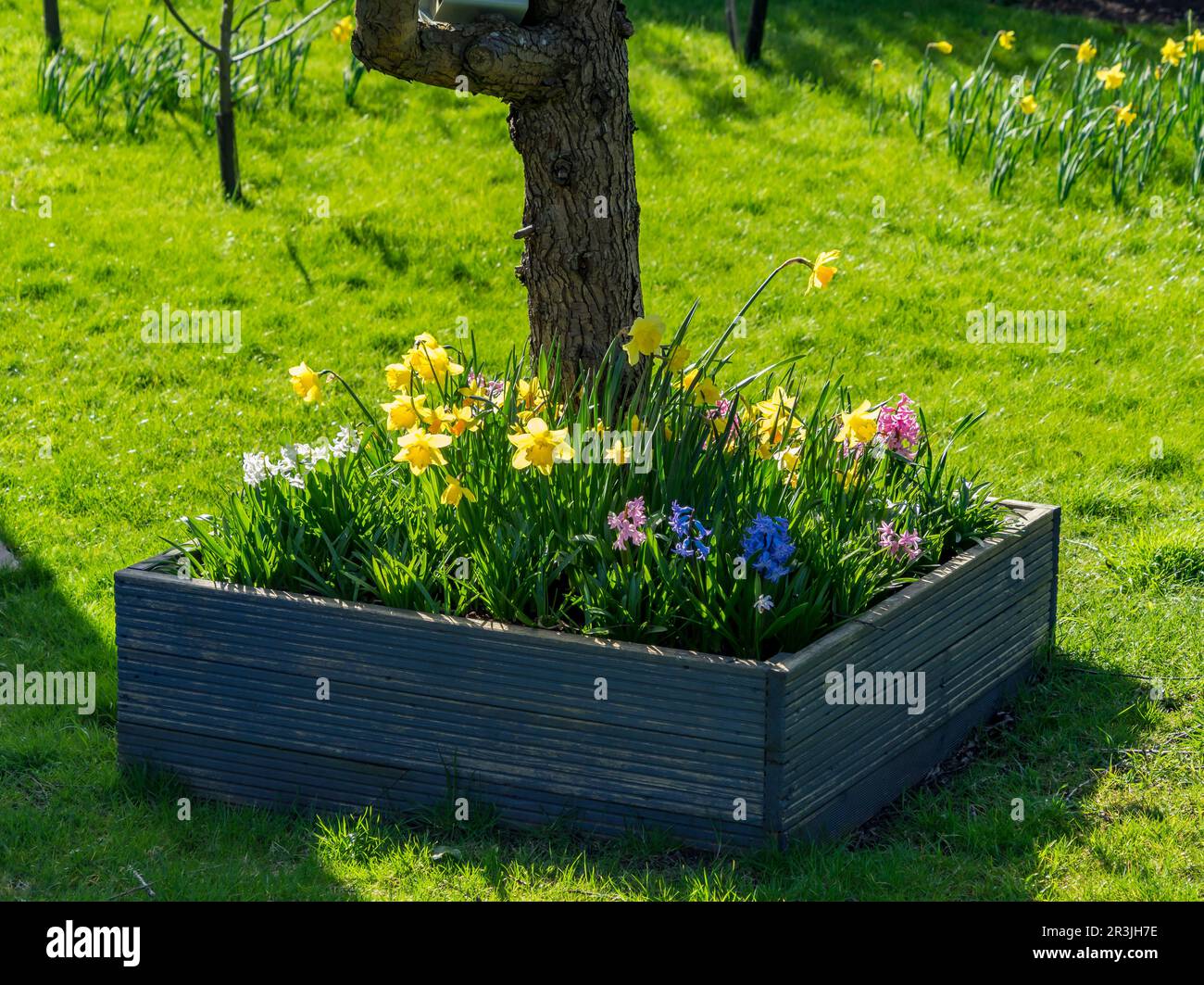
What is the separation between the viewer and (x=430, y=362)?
13.1 feet

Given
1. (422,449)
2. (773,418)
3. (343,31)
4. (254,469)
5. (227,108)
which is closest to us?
(422,449)

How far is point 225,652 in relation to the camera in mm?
3660

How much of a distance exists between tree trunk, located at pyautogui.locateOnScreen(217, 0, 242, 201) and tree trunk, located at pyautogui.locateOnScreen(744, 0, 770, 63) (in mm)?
3137

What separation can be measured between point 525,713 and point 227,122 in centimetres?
489

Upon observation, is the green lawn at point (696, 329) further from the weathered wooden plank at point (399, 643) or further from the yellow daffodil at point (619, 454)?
the yellow daffodil at point (619, 454)

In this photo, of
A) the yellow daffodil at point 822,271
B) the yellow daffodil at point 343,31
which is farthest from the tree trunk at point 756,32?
the yellow daffodil at point 822,271

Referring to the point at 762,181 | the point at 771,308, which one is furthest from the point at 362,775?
the point at 762,181

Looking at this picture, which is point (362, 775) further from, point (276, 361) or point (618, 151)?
point (276, 361)

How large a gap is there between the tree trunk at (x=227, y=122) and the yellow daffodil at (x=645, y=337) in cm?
423

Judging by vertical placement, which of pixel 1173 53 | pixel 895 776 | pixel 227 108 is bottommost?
pixel 895 776

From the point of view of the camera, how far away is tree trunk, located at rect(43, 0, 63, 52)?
8.52m

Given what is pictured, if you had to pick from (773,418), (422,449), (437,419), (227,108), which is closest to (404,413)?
(437,419)

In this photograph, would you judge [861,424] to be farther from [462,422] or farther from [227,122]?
[227,122]

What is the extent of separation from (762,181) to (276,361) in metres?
2.95
